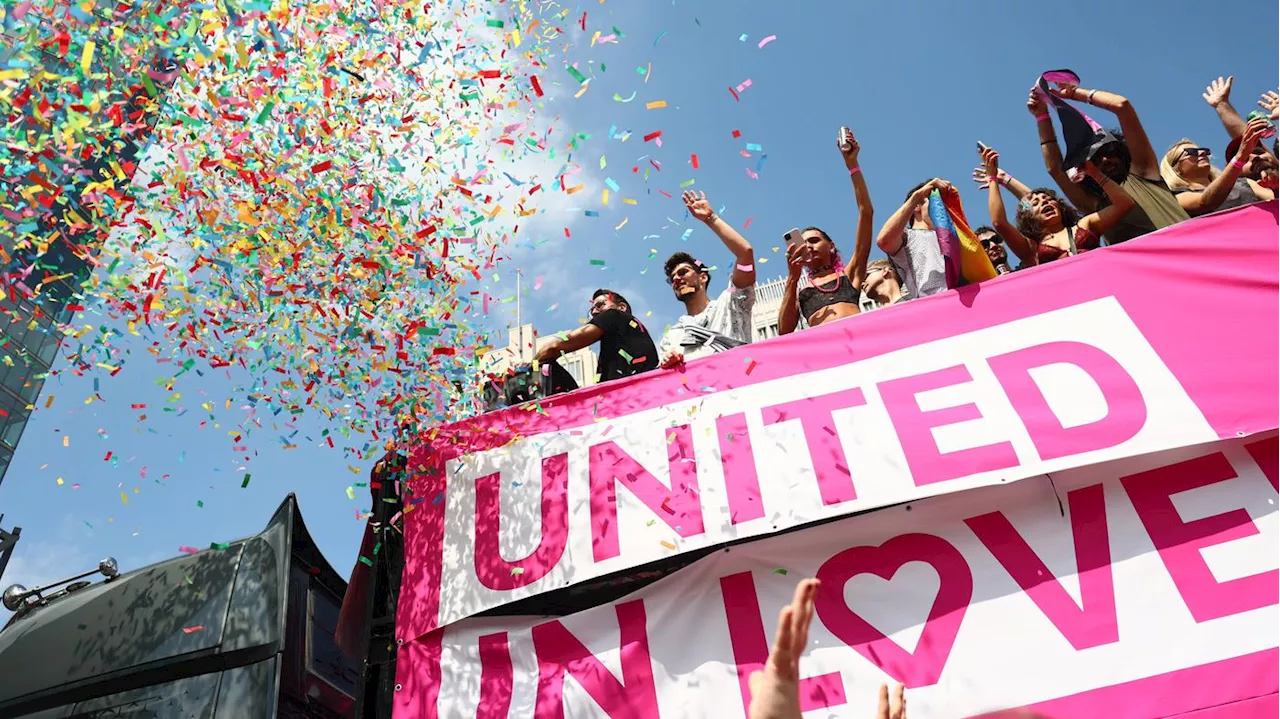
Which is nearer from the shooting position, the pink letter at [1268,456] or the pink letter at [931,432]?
the pink letter at [1268,456]

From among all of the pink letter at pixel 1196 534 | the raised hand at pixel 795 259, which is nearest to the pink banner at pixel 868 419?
the pink letter at pixel 1196 534

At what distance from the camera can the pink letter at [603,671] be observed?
2.97 m

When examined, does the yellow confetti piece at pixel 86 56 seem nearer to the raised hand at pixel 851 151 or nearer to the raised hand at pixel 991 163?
the raised hand at pixel 851 151

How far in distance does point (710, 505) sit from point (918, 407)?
951 mm

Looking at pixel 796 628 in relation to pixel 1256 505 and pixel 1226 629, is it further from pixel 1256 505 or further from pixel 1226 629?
pixel 1256 505

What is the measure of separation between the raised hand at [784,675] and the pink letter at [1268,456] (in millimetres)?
2309

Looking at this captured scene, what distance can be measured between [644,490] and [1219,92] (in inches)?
155

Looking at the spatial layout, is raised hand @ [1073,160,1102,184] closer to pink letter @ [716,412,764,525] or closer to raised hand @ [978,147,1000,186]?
raised hand @ [978,147,1000,186]

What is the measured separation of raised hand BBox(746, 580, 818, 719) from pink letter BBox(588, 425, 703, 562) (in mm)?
1923

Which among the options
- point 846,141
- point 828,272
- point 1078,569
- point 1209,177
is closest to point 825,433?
point 1078,569

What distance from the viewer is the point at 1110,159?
3852 millimetres

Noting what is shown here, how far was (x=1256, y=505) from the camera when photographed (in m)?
2.57

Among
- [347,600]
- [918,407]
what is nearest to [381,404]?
[347,600]

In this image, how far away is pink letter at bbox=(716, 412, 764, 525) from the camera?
312 cm
